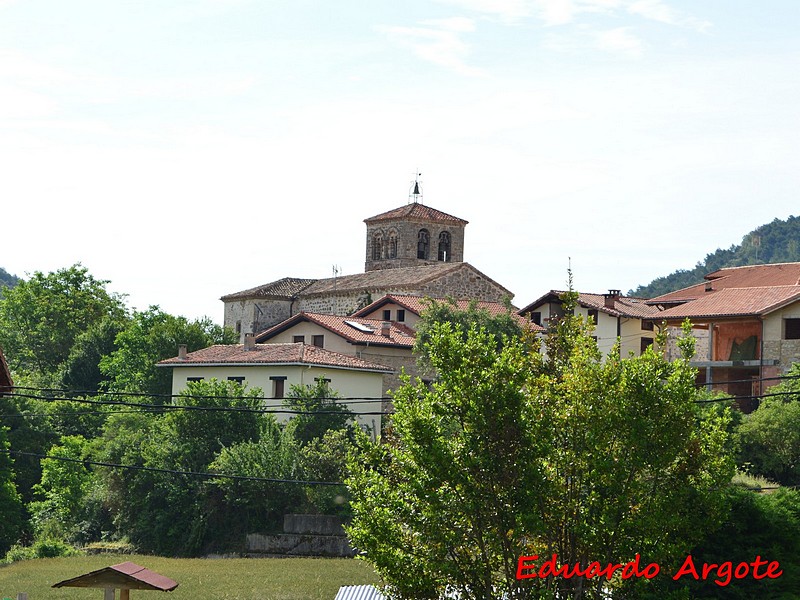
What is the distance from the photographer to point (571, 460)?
57.2 ft

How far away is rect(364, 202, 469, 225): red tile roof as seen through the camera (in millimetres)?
82375

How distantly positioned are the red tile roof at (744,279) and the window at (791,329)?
10381 millimetres

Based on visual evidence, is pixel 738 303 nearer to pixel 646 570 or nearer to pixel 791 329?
pixel 791 329

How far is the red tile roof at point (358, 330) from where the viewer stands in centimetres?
5634

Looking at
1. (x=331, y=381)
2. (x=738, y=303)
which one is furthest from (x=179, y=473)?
(x=738, y=303)

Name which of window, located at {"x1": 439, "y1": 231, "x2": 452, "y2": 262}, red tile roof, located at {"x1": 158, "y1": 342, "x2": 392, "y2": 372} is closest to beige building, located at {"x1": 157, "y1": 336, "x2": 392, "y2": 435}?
red tile roof, located at {"x1": 158, "y1": 342, "x2": 392, "y2": 372}

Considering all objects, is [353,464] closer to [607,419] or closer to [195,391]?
[607,419]

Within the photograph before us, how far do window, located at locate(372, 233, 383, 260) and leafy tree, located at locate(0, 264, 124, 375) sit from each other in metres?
17.9

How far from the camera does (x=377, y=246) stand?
8500 centimetres

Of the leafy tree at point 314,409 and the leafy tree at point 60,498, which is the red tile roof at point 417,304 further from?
the leafy tree at point 60,498

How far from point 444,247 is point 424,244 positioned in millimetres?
1471

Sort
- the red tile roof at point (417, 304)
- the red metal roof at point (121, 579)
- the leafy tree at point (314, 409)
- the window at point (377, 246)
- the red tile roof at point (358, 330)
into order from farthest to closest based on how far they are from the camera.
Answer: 1. the window at point (377, 246)
2. the red tile roof at point (417, 304)
3. the red tile roof at point (358, 330)
4. the leafy tree at point (314, 409)
5. the red metal roof at point (121, 579)

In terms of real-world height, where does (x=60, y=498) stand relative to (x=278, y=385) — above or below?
below

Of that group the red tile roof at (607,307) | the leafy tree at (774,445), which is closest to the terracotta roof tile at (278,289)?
the red tile roof at (607,307)
